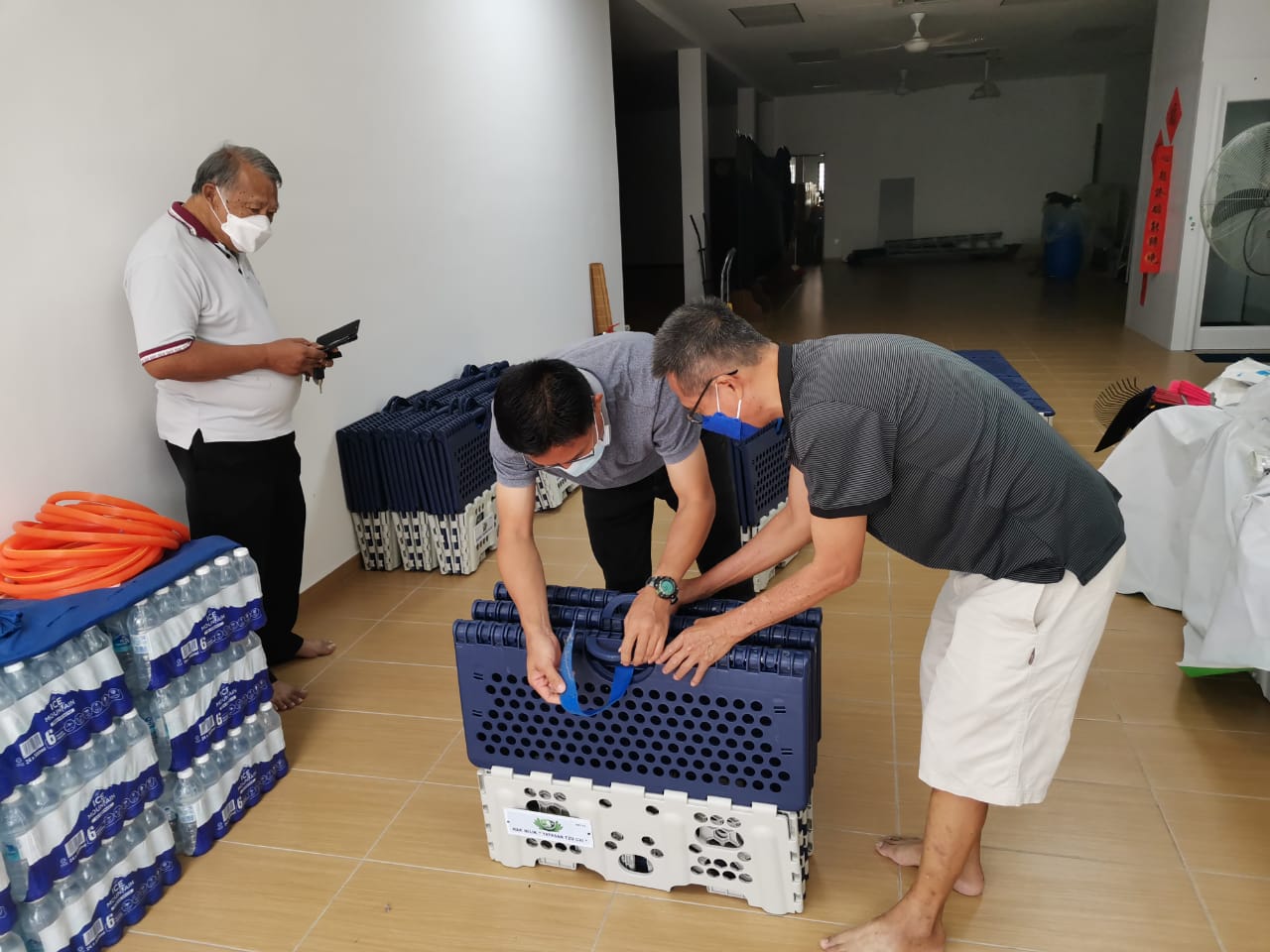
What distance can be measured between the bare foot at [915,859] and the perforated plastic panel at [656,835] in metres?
0.23

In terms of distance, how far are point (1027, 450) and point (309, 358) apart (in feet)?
6.76

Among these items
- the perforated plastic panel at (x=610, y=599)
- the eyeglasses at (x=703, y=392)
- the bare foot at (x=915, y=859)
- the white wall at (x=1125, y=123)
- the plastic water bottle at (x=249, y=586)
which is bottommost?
the bare foot at (x=915, y=859)

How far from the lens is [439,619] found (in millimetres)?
3262

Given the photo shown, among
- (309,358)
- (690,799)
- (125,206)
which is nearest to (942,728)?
(690,799)

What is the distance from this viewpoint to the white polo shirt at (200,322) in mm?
2316

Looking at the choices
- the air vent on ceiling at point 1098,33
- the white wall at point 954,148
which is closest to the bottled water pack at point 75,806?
the air vent on ceiling at point 1098,33

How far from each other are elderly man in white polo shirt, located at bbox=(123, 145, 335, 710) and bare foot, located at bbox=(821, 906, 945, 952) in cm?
176

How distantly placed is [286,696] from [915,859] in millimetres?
1838

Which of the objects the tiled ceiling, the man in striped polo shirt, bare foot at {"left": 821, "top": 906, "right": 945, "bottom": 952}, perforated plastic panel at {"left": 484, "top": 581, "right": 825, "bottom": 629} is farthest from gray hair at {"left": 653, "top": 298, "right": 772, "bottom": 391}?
the tiled ceiling

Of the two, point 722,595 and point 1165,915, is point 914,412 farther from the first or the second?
point 1165,915

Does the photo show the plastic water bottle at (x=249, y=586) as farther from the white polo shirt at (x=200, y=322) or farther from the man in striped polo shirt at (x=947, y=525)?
the man in striped polo shirt at (x=947, y=525)

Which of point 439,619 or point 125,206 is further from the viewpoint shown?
point 439,619

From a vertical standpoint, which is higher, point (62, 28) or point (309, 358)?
point (62, 28)

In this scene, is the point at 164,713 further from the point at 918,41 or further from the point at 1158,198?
the point at 918,41
